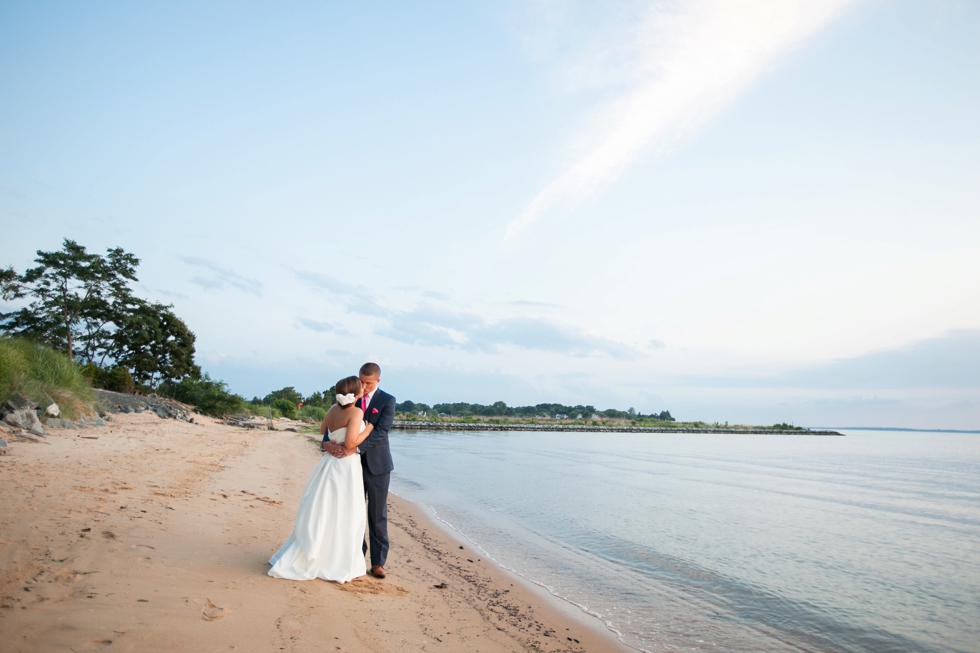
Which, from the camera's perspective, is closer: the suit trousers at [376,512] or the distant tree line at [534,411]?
the suit trousers at [376,512]

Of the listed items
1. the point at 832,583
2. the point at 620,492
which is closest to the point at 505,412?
the point at 620,492

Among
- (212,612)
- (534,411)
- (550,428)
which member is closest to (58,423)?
(212,612)

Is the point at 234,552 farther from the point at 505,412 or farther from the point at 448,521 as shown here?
the point at 505,412

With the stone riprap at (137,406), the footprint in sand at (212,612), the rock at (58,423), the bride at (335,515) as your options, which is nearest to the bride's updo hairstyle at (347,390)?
the bride at (335,515)

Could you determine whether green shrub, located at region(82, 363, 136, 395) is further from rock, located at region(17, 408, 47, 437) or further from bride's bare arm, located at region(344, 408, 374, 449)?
bride's bare arm, located at region(344, 408, 374, 449)

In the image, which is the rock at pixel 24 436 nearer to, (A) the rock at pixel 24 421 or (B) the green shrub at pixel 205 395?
(A) the rock at pixel 24 421

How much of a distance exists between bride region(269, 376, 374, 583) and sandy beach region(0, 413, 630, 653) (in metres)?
0.22

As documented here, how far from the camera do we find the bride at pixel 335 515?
18.2 feet

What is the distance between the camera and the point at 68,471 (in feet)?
30.0

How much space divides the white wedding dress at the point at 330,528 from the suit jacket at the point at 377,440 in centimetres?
23

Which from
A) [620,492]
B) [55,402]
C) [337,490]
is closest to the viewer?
[337,490]

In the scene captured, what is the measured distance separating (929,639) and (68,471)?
13.2 m

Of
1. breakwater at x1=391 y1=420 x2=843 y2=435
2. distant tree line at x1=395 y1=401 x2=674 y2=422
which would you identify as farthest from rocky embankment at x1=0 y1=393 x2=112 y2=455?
distant tree line at x1=395 y1=401 x2=674 y2=422

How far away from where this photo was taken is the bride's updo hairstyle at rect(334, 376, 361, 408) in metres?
5.73
